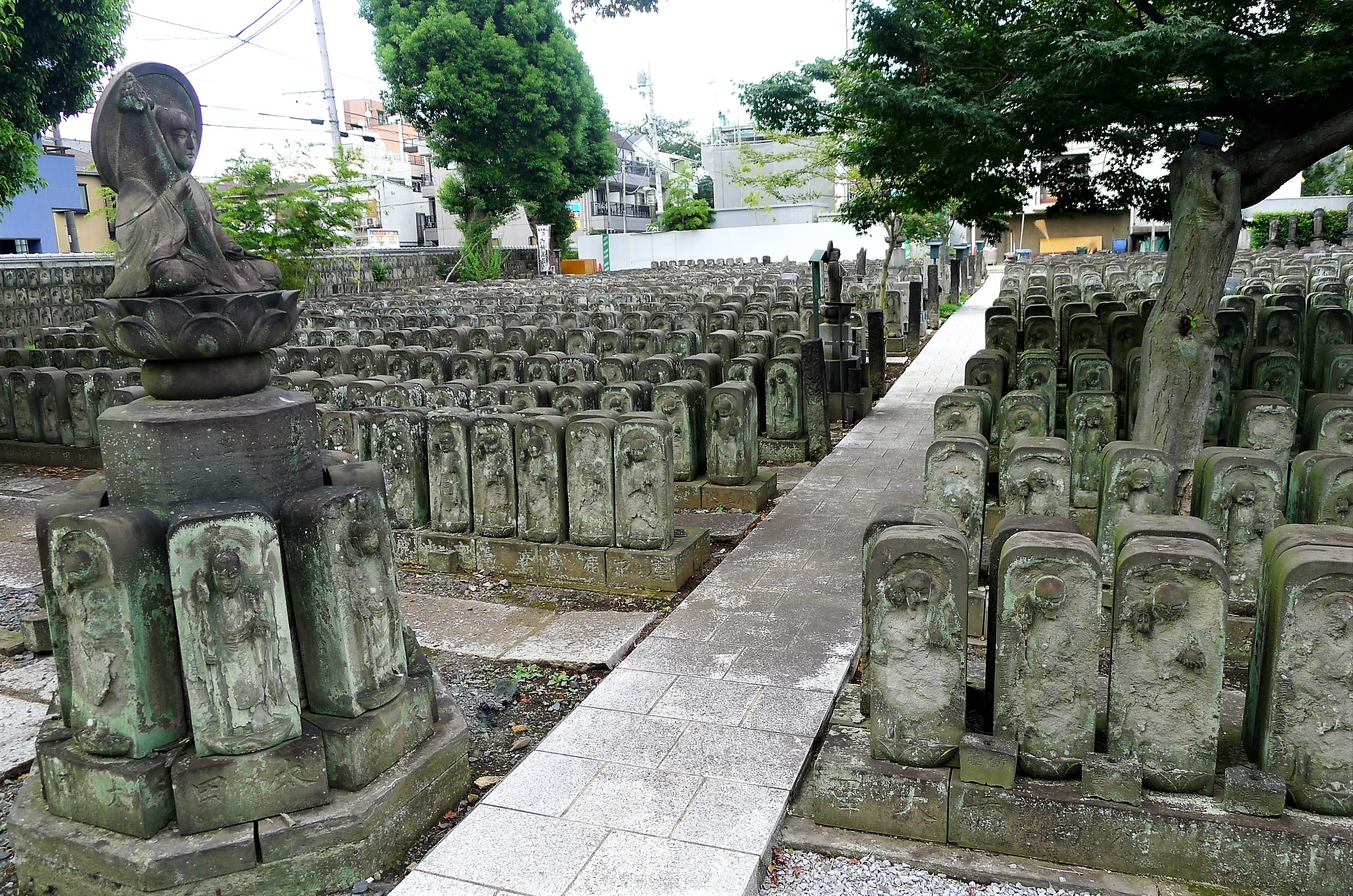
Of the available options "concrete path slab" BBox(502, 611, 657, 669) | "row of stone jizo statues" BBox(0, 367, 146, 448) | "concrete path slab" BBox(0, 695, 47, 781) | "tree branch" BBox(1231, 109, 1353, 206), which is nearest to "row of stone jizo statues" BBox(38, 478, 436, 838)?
"concrete path slab" BBox(0, 695, 47, 781)

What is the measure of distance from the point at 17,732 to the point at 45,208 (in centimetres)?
2916

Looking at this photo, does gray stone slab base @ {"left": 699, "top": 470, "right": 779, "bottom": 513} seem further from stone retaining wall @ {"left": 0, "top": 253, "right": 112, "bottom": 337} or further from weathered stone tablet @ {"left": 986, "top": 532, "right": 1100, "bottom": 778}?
stone retaining wall @ {"left": 0, "top": 253, "right": 112, "bottom": 337}

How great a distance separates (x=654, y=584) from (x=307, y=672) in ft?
8.78

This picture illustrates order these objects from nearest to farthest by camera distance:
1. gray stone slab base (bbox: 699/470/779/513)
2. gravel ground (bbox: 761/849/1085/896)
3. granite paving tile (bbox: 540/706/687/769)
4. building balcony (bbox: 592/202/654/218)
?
gravel ground (bbox: 761/849/1085/896) → granite paving tile (bbox: 540/706/687/769) → gray stone slab base (bbox: 699/470/779/513) → building balcony (bbox: 592/202/654/218)

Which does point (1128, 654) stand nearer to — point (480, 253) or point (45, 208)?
point (480, 253)

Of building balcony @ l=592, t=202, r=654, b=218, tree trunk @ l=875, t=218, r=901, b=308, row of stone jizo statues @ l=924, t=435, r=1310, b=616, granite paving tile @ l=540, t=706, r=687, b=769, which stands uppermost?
building balcony @ l=592, t=202, r=654, b=218

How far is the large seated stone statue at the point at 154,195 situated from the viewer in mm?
3424

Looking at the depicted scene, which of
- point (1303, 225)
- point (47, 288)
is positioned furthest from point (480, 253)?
point (1303, 225)

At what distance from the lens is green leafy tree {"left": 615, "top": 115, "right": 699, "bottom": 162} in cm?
7038

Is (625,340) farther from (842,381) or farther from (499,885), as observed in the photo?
(499,885)

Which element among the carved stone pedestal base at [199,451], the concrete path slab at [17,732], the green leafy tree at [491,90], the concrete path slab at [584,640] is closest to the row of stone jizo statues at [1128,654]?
the concrete path slab at [584,640]

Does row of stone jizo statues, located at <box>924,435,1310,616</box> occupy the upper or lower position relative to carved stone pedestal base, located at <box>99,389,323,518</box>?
lower

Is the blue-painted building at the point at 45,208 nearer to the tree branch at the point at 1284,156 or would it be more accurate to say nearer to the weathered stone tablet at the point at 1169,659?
the tree branch at the point at 1284,156

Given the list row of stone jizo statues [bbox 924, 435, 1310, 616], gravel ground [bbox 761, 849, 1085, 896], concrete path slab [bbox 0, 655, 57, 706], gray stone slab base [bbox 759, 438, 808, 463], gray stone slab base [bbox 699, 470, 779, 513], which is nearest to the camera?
gravel ground [bbox 761, 849, 1085, 896]
